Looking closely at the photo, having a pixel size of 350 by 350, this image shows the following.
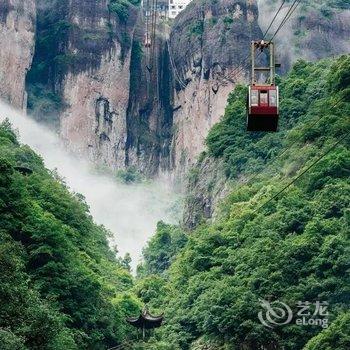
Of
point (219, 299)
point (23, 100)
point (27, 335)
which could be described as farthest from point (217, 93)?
point (27, 335)

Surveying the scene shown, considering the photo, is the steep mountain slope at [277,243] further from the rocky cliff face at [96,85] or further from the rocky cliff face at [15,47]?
the rocky cliff face at [15,47]

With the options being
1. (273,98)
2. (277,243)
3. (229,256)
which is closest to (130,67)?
(229,256)

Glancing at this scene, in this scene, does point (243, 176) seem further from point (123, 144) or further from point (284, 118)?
point (123, 144)

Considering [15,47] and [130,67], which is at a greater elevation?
[130,67]

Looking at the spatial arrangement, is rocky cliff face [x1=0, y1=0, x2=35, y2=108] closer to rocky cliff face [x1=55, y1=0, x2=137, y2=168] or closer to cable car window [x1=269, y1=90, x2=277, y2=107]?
rocky cliff face [x1=55, y1=0, x2=137, y2=168]

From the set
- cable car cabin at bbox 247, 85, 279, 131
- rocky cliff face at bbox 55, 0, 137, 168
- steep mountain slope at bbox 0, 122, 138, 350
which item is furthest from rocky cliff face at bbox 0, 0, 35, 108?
cable car cabin at bbox 247, 85, 279, 131

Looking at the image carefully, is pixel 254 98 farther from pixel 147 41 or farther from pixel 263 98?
pixel 147 41

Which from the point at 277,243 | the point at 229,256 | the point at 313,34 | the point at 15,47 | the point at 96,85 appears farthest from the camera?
the point at 96,85
